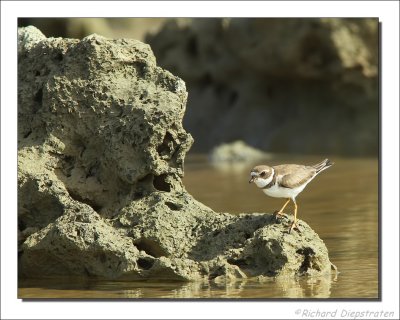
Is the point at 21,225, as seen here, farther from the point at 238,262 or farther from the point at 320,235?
the point at 320,235

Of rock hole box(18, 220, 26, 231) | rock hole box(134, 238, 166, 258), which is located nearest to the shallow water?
rock hole box(134, 238, 166, 258)

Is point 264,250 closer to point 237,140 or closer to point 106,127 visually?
point 106,127

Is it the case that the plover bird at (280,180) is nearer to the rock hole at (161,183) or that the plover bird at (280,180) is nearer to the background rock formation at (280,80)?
the rock hole at (161,183)

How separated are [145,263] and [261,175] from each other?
1.10 m

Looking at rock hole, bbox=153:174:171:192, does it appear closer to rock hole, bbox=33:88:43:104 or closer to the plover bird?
the plover bird

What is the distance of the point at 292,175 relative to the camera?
6996 mm

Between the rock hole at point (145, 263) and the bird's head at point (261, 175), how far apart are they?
3.20 feet

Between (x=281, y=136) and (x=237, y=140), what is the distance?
4.32ft

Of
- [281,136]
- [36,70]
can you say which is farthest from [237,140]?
[36,70]

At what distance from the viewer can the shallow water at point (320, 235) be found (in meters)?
6.55

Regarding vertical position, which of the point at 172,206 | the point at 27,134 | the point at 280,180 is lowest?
the point at 172,206

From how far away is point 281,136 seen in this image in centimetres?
1942

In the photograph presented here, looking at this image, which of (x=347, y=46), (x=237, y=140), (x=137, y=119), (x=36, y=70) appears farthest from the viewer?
(x=237, y=140)

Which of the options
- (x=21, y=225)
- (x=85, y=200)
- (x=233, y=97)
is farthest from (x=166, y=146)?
(x=233, y=97)
